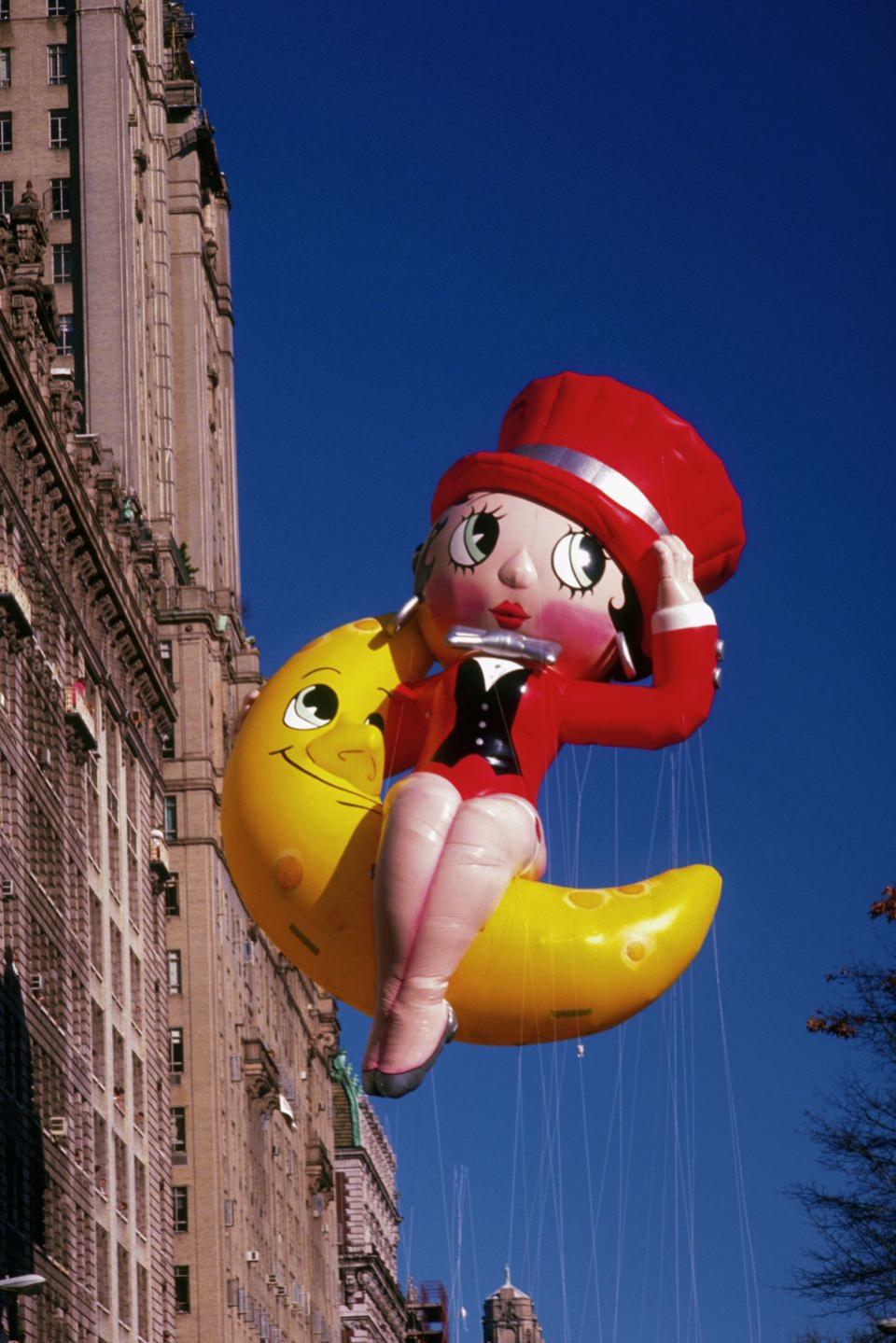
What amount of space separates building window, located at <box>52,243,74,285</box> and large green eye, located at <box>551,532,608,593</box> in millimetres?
56167

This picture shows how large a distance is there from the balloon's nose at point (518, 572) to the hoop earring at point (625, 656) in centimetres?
96

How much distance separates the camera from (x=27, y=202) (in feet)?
194

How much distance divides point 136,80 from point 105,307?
9.09m

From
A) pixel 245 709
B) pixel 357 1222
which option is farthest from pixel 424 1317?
pixel 245 709

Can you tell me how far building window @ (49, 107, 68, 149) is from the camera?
260ft

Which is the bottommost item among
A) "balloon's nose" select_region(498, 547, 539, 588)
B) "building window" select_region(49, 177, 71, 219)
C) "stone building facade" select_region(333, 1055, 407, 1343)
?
"balloon's nose" select_region(498, 547, 539, 588)

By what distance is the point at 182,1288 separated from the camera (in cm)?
7112

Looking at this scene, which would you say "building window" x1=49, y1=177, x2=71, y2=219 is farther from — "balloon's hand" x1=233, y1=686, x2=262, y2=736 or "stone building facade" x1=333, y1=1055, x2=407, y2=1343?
"balloon's hand" x1=233, y1=686, x2=262, y2=736

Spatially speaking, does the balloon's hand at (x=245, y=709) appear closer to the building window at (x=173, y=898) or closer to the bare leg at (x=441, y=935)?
the bare leg at (x=441, y=935)

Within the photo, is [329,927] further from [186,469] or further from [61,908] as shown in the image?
[186,469]

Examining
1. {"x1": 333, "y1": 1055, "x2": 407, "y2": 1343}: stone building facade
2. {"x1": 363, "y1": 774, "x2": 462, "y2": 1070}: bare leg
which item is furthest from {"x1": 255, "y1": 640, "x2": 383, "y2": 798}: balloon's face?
{"x1": 333, "y1": 1055, "x2": 407, "y2": 1343}: stone building facade

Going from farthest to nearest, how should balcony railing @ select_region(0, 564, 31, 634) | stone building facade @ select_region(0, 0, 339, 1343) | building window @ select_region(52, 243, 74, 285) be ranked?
building window @ select_region(52, 243, 74, 285) → stone building facade @ select_region(0, 0, 339, 1343) → balcony railing @ select_region(0, 564, 31, 634)

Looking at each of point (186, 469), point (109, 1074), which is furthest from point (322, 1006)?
point (109, 1074)

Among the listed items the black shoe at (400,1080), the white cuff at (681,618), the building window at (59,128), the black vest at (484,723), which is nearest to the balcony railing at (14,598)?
the black vest at (484,723)
